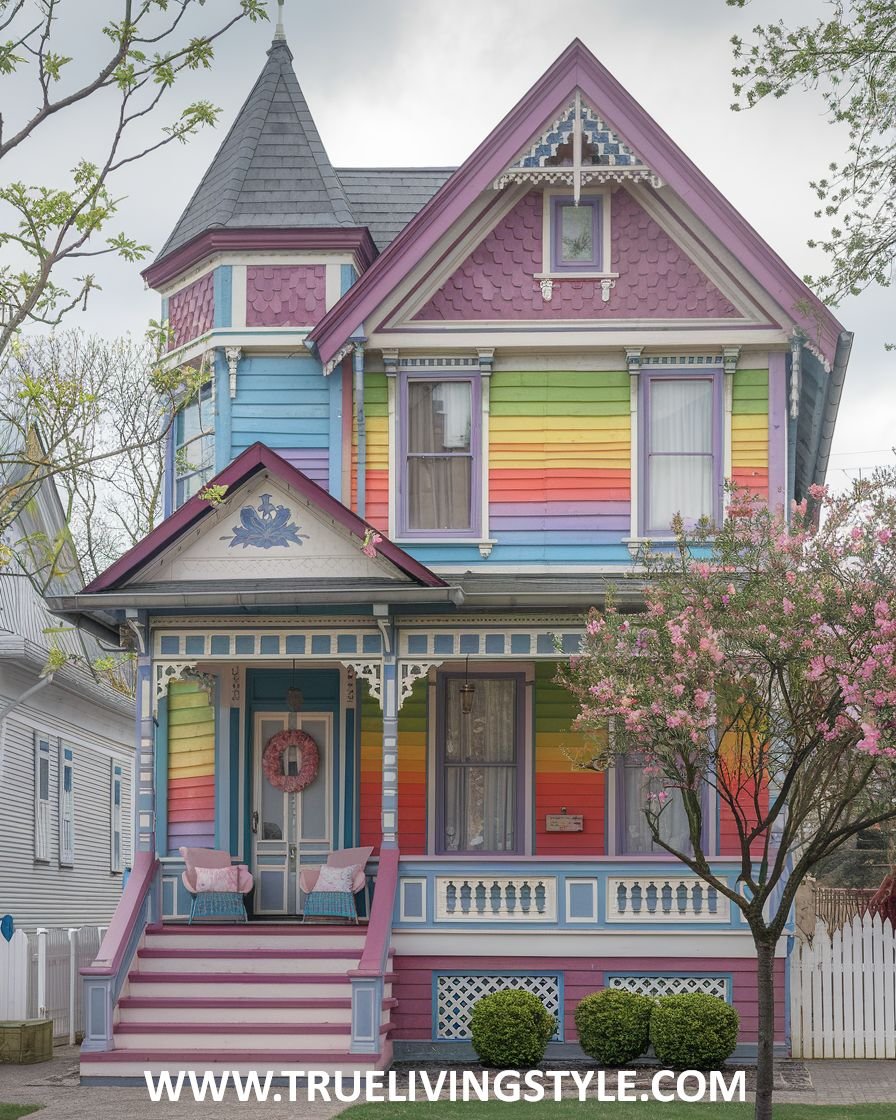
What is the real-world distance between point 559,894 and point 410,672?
270 centimetres

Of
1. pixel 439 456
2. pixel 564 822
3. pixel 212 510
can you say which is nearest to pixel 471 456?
pixel 439 456

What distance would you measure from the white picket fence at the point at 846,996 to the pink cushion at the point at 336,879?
4.61 metres

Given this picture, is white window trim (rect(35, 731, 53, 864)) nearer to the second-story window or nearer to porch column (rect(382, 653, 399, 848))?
the second-story window

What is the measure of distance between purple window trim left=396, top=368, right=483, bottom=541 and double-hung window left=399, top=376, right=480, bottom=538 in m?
0.01

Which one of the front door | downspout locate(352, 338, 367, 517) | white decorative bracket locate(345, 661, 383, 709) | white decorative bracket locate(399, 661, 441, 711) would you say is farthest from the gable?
the front door

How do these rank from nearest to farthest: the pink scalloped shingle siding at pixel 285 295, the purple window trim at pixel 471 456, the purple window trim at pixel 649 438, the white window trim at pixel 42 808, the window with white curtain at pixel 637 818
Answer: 1. the window with white curtain at pixel 637 818
2. the purple window trim at pixel 649 438
3. the purple window trim at pixel 471 456
4. the pink scalloped shingle siding at pixel 285 295
5. the white window trim at pixel 42 808

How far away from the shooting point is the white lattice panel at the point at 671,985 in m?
17.5

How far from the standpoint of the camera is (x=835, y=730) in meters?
12.6

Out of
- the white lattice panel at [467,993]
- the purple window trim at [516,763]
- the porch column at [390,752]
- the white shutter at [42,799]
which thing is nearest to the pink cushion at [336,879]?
the porch column at [390,752]

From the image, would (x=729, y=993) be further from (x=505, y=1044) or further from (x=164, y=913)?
(x=164, y=913)

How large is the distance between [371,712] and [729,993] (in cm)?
490

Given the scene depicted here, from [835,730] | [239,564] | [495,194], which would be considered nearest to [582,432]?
[495,194]

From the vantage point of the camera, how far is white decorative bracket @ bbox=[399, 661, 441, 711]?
1773cm

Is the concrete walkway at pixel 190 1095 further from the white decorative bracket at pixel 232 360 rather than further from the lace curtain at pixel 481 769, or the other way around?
the white decorative bracket at pixel 232 360
